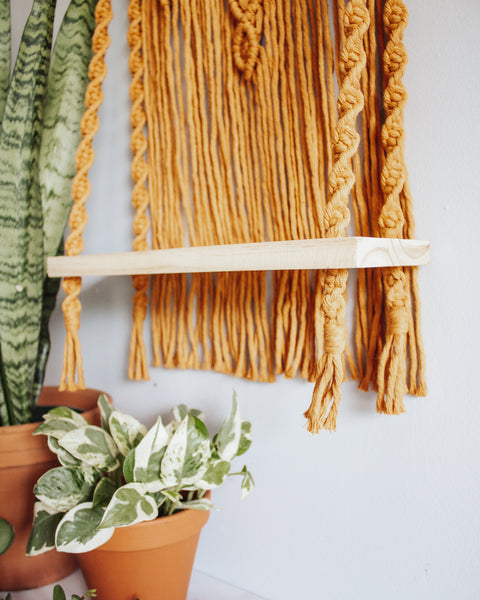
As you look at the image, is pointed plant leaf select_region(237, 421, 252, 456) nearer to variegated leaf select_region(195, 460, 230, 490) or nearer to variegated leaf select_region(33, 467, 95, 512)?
variegated leaf select_region(195, 460, 230, 490)

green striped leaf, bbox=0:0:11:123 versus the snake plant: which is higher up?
green striped leaf, bbox=0:0:11:123

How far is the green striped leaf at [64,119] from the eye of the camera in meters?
0.78

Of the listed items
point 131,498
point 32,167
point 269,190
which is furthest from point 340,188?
point 32,167

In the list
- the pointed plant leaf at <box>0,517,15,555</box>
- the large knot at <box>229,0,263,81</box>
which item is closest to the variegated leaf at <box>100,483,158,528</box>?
the pointed plant leaf at <box>0,517,15,555</box>

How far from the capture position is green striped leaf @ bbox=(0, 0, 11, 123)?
2.69 feet

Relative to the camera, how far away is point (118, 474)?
66cm

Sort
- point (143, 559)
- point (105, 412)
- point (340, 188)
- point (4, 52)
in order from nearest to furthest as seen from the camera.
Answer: point (340, 188)
point (143, 559)
point (105, 412)
point (4, 52)

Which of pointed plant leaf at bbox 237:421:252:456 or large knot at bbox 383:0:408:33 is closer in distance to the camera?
large knot at bbox 383:0:408:33

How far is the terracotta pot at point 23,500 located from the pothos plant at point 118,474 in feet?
0.20

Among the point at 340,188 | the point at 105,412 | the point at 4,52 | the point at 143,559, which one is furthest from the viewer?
the point at 4,52

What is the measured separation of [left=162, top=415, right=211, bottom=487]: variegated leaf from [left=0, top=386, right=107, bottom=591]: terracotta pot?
0.72ft

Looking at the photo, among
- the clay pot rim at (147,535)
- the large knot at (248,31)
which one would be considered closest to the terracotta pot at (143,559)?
the clay pot rim at (147,535)

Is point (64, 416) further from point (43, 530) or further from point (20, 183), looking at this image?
point (20, 183)

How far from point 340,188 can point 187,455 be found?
0.35 metres
